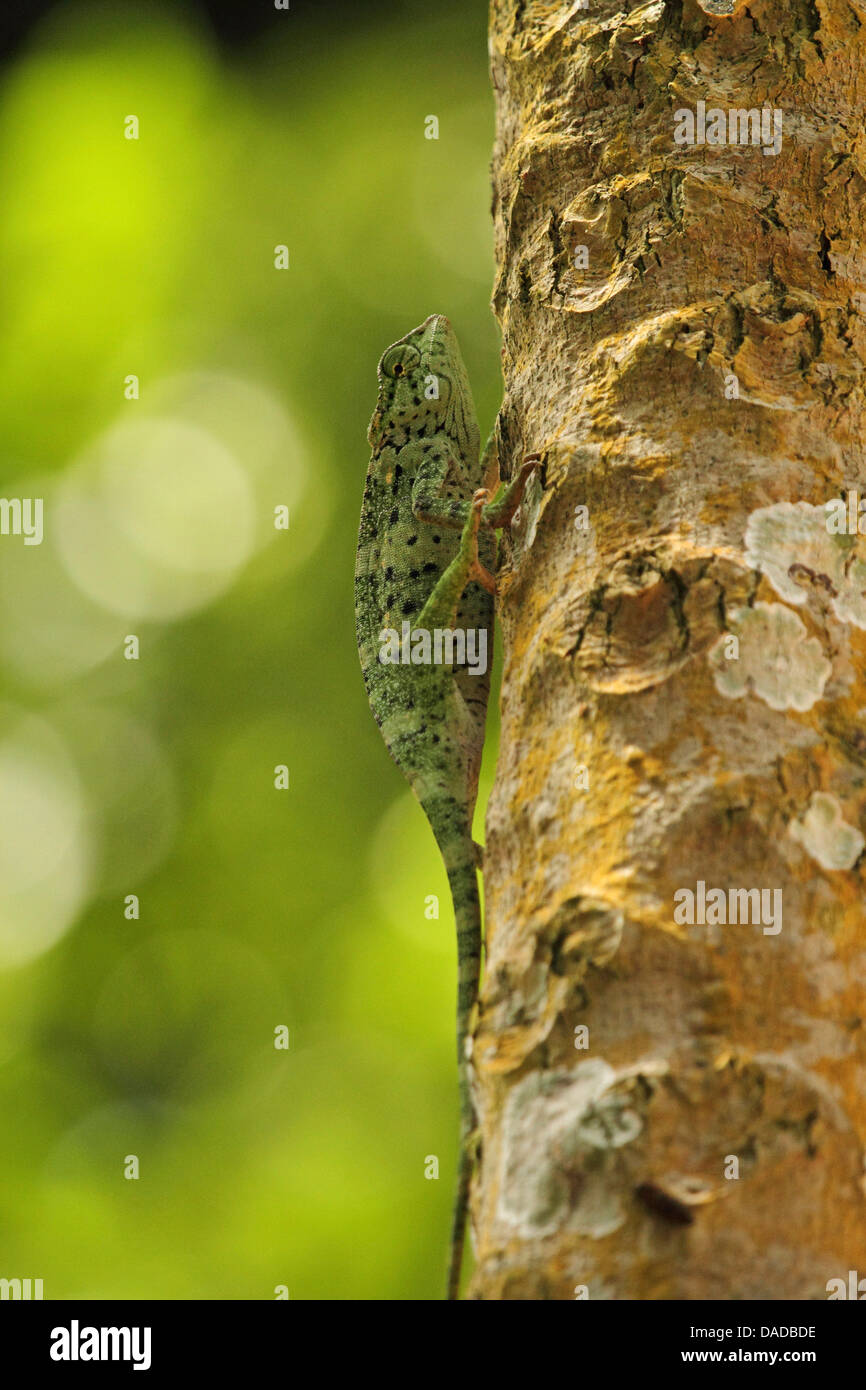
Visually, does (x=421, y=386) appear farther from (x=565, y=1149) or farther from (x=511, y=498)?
(x=565, y=1149)

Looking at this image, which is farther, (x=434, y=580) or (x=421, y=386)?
(x=421, y=386)

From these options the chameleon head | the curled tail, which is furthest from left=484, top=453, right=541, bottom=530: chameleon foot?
the chameleon head

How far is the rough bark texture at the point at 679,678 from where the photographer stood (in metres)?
1.36

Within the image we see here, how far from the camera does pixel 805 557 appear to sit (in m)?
1.73

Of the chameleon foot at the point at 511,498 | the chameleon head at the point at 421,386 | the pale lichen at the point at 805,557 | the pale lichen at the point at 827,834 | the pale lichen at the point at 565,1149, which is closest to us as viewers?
the pale lichen at the point at 565,1149

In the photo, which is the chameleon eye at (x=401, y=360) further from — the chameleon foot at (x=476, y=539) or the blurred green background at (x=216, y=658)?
the blurred green background at (x=216, y=658)

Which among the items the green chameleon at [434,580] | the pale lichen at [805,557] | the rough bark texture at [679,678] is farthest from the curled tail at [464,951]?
the pale lichen at [805,557]

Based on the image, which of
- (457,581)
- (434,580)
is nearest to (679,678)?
(457,581)

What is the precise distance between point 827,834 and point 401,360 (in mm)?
2271

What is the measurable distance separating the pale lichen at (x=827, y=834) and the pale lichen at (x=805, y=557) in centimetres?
31

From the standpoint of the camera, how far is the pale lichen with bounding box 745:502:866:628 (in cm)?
170

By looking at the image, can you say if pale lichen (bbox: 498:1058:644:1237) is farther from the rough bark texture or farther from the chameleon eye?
the chameleon eye

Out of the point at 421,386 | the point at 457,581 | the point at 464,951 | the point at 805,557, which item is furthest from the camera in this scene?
the point at 421,386
